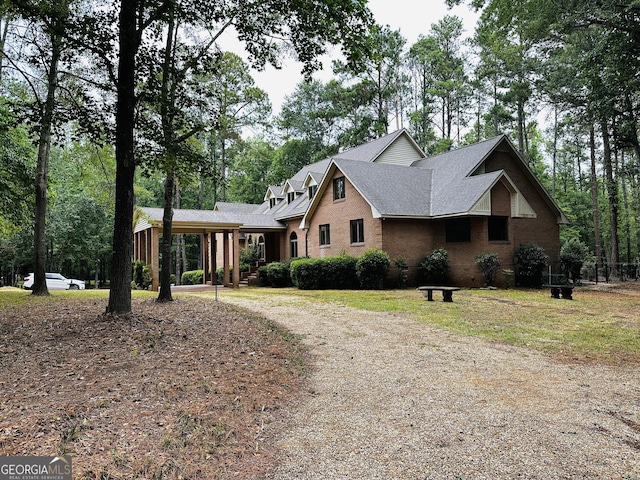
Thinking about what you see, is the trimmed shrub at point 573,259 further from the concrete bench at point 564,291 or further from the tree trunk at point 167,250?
the tree trunk at point 167,250

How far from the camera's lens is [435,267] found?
19.1 m

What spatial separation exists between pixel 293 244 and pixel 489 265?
1255 centimetres

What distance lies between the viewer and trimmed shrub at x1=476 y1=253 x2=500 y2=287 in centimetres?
1780

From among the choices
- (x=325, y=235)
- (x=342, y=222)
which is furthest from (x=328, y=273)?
(x=325, y=235)

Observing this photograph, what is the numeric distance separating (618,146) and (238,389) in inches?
1029

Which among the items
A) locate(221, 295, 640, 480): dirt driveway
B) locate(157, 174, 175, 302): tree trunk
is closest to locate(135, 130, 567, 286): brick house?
locate(157, 174, 175, 302): tree trunk

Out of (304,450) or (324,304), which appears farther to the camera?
(324,304)

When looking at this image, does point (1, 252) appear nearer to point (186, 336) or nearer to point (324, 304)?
point (324, 304)

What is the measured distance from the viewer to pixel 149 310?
10117 mm

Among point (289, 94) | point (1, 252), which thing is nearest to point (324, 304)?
point (1, 252)

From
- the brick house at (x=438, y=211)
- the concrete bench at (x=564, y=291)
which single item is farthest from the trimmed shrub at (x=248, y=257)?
the concrete bench at (x=564, y=291)

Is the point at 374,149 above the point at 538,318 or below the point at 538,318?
above

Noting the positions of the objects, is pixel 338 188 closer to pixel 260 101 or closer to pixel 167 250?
pixel 260 101

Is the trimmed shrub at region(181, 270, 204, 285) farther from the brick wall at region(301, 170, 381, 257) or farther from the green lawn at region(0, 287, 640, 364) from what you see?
the green lawn at region(0, 287, 640, 364)
